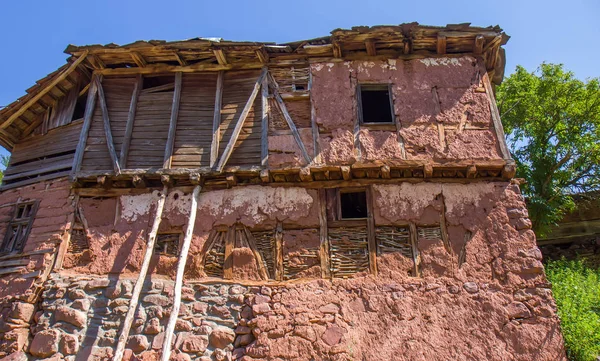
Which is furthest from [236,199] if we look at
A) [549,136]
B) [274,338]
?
[549,136]

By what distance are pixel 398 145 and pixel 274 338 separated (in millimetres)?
4296

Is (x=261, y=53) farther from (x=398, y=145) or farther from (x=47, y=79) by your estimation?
(x=47, y=79)

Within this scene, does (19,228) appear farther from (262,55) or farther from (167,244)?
(262,55)

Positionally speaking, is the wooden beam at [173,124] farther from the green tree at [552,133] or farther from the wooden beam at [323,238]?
the green tree at [552,133]

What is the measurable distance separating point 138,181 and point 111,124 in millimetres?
1813

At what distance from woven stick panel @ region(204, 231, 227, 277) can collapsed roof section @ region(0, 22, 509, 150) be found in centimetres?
397

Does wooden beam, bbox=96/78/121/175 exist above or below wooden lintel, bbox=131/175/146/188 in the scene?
above

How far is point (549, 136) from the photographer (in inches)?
627

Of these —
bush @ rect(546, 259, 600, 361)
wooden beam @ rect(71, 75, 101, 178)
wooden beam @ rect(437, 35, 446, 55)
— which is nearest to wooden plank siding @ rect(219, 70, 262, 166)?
wooden beam @ rect(71, 75, 101, 178)

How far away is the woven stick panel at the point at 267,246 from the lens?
8.73 m

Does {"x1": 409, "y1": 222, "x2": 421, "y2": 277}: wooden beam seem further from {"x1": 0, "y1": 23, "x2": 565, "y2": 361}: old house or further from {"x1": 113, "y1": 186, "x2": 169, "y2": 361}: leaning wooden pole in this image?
{"x1": 113, "y1": 186, "x2": 169, "y2": 361}: leaning wooden pole

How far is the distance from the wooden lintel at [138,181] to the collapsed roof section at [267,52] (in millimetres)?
2760

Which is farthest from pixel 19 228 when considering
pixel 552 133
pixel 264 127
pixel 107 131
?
pixel 552 133

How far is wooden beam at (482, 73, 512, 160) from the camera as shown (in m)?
9.40
